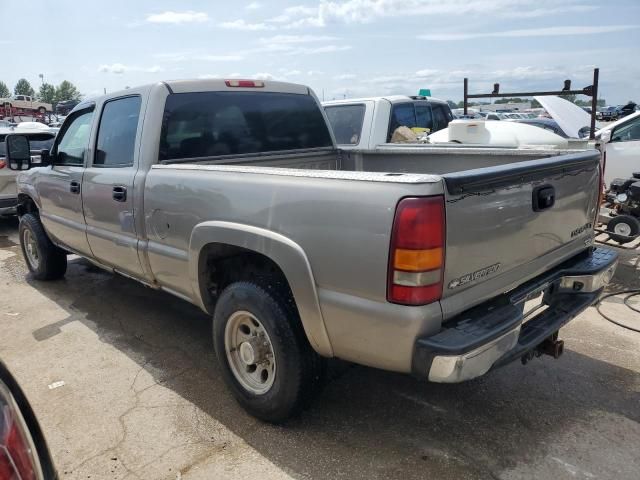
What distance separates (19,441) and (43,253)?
4723 millimetres

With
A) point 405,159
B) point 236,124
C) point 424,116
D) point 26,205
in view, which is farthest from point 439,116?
point 26,205

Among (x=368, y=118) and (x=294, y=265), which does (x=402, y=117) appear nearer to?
(x=368, y=118)

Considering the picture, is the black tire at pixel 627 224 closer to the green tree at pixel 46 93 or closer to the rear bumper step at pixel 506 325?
the rear bumper step at pixel 506 325

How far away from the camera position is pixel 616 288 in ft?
16.7

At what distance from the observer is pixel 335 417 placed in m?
3.01

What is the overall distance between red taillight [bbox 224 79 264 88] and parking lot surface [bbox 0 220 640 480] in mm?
2017

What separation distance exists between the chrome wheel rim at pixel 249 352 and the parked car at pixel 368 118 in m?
4.02

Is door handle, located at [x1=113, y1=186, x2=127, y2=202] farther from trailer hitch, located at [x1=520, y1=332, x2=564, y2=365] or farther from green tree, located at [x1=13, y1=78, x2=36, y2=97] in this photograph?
green tree, located at [x1=13, y1=78, x2=36, y2=97]

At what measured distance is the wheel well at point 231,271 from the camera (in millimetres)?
2783

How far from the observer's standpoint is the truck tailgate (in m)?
2.21

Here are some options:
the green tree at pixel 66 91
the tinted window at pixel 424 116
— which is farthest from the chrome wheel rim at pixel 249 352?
the green tree at pixel 66 91

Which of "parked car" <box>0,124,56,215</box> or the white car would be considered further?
"parked car" <box>0,124,56,215</box>

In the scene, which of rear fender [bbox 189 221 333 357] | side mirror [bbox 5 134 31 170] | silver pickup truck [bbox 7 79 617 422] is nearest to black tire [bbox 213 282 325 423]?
silver pickup truck [bbox 7 79 617 422]

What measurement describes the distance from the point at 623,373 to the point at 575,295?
92 cm
